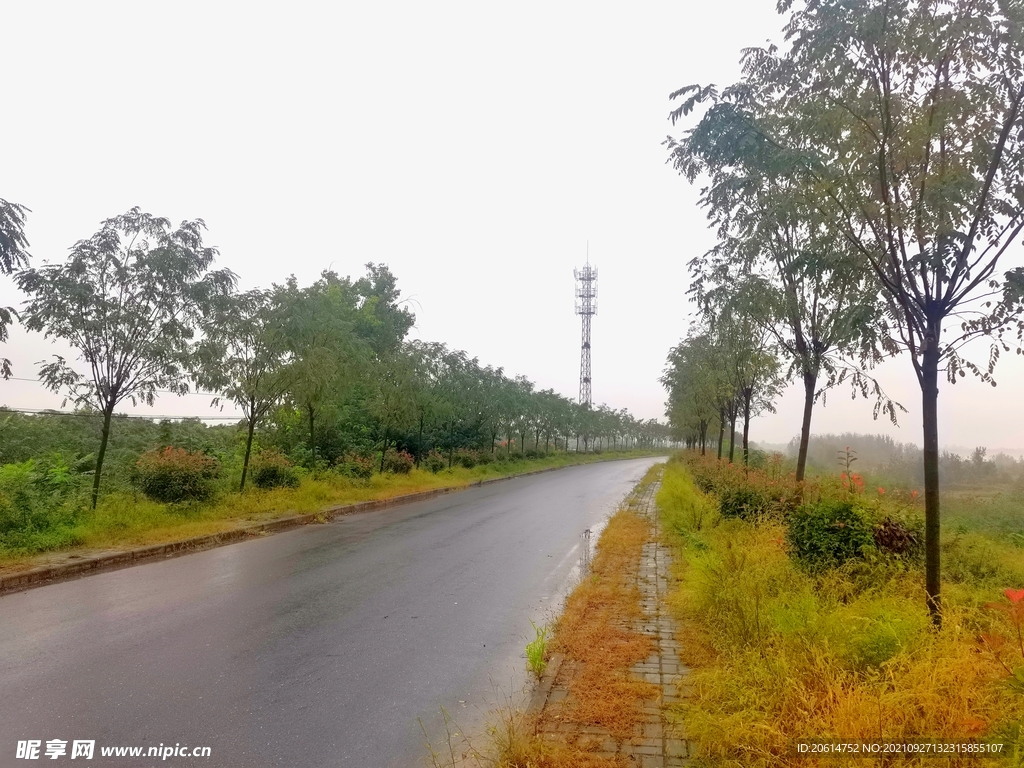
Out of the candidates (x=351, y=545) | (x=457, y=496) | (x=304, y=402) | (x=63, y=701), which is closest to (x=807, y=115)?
(x=63, y=701)

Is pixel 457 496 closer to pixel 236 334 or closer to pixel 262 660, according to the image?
pixel 236 334

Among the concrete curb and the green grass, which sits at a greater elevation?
the green grass

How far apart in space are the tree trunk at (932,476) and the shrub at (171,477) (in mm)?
12988

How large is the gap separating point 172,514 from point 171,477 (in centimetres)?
82

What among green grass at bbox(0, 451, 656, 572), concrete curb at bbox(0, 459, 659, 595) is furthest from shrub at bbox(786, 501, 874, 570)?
green grass at bbox(0, 451, 656, 572)

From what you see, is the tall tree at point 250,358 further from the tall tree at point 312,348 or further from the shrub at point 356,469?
the shrub at point 356,469

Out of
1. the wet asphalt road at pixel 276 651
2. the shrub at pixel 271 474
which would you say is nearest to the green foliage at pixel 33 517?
the wet asphalt road at pixel 276 651

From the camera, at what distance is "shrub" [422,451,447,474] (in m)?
28.7

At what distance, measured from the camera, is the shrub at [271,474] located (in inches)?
659

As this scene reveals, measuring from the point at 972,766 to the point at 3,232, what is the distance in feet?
36.9

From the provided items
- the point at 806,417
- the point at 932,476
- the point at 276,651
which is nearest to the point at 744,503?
the point at 806,417

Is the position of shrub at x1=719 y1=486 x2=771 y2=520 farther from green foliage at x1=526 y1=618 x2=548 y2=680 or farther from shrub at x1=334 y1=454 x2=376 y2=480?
shrub at x1=334 y1=454 x2=376 y2=480

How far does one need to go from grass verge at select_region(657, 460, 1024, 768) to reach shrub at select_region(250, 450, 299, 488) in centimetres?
1286

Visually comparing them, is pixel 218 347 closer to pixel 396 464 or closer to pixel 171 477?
pixel 171 477
